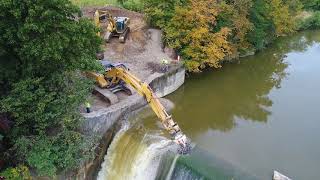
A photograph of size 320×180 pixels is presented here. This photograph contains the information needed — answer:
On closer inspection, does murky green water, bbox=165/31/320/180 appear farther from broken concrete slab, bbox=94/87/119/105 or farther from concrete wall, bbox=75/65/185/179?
broken concrete slab, bbox=94/87/119/105

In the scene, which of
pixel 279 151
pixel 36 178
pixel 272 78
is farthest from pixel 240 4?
pixel 36 178

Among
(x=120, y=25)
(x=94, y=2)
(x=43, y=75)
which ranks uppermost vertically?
(x=94, y=2)

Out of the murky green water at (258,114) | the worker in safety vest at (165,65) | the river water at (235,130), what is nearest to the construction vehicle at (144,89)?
the river water at (235,130)

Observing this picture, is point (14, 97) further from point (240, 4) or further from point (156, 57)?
point (240, 4)

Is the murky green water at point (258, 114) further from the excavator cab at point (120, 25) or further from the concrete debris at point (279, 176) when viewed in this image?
the excavator cab at point (120, 25)

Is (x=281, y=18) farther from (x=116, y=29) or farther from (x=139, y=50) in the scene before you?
(x=116, y=29)

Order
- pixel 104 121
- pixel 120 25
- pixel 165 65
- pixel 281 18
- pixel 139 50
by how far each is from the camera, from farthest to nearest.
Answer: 1. pixel 281 18
2. pixel 139 50
3. pixel 120 25
4. pixel 165 65
5. pixel 104 121

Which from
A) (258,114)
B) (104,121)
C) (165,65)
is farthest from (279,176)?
(165,65)
